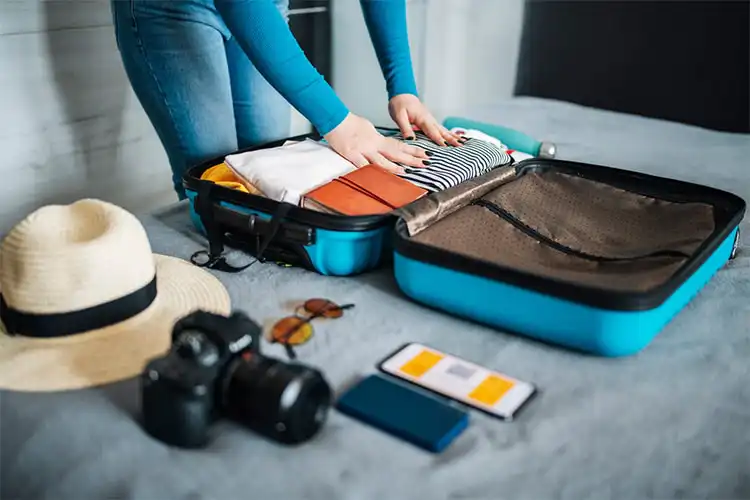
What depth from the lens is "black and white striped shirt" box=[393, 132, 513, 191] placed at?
1270mm

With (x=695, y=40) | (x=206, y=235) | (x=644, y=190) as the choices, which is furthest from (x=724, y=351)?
(x=695, y=40)

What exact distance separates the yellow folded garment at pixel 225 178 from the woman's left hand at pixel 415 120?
0.35 metres

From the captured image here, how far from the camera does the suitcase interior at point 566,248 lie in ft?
3.15

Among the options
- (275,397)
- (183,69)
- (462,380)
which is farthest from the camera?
(183,69)

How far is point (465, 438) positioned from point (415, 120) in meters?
0.80

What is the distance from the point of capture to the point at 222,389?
797mm

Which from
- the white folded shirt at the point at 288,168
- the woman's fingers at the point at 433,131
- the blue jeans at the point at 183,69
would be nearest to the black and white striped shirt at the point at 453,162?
the woman's fingers at the point at 433,131

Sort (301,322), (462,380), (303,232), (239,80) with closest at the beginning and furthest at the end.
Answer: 1. (462,380)
2. (301,322)
3. (303,232)
4. (239,80)

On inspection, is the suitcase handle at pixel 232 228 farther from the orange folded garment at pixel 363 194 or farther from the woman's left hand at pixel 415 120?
the woman's left hand at pixel 415 120

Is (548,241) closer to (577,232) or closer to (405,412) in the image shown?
(577,232)

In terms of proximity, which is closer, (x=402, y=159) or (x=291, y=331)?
(x=291, y=331)

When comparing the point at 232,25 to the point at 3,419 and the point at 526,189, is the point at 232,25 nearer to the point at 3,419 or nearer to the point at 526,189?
the point at 526,189

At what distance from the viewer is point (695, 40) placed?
2.73 metres

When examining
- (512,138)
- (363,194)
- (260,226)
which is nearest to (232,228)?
(260,226)
